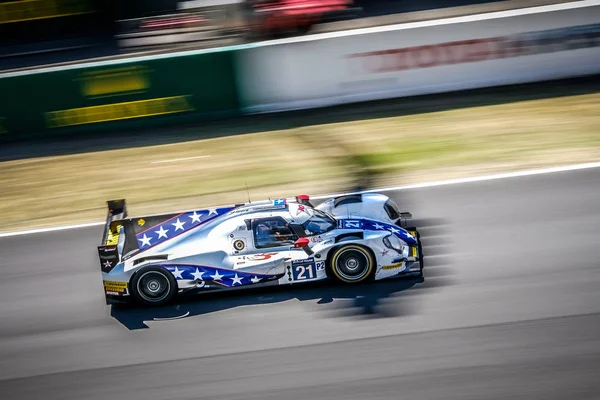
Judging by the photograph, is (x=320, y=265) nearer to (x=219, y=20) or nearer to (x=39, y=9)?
(x=219, y=20)

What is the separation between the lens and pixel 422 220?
12.1 m

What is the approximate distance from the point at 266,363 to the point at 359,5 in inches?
753

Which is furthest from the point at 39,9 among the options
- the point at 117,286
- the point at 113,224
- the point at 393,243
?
the point at 393,243

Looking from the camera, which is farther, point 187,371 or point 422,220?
point 422,220

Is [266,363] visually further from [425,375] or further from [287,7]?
[287,7]

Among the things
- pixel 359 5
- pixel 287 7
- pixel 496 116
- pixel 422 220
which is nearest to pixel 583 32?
pixel 496 116

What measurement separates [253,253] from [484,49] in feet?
29.6

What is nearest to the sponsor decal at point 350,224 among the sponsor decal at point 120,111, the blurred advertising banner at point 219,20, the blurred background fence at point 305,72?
the blurred background fence at point 305,72

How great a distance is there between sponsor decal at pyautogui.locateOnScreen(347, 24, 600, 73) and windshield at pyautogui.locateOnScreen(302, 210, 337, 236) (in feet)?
24.1

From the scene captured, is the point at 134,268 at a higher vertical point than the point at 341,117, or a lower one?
lower

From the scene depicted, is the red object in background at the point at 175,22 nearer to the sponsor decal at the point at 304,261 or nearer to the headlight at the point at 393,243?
the sponsor decal at the point at 304,261

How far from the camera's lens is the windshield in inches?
396

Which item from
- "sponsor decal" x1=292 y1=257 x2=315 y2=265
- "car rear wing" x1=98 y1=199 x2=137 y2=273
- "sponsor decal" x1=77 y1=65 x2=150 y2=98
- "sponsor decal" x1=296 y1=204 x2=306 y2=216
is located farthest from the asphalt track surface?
"sponsor decal" x1=77 y1=65 x2=150 y2=98

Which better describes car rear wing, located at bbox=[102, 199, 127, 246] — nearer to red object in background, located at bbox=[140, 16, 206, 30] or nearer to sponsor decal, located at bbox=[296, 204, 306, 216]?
sponsor decal, located at bbox=[296, 204, 306, 216]
